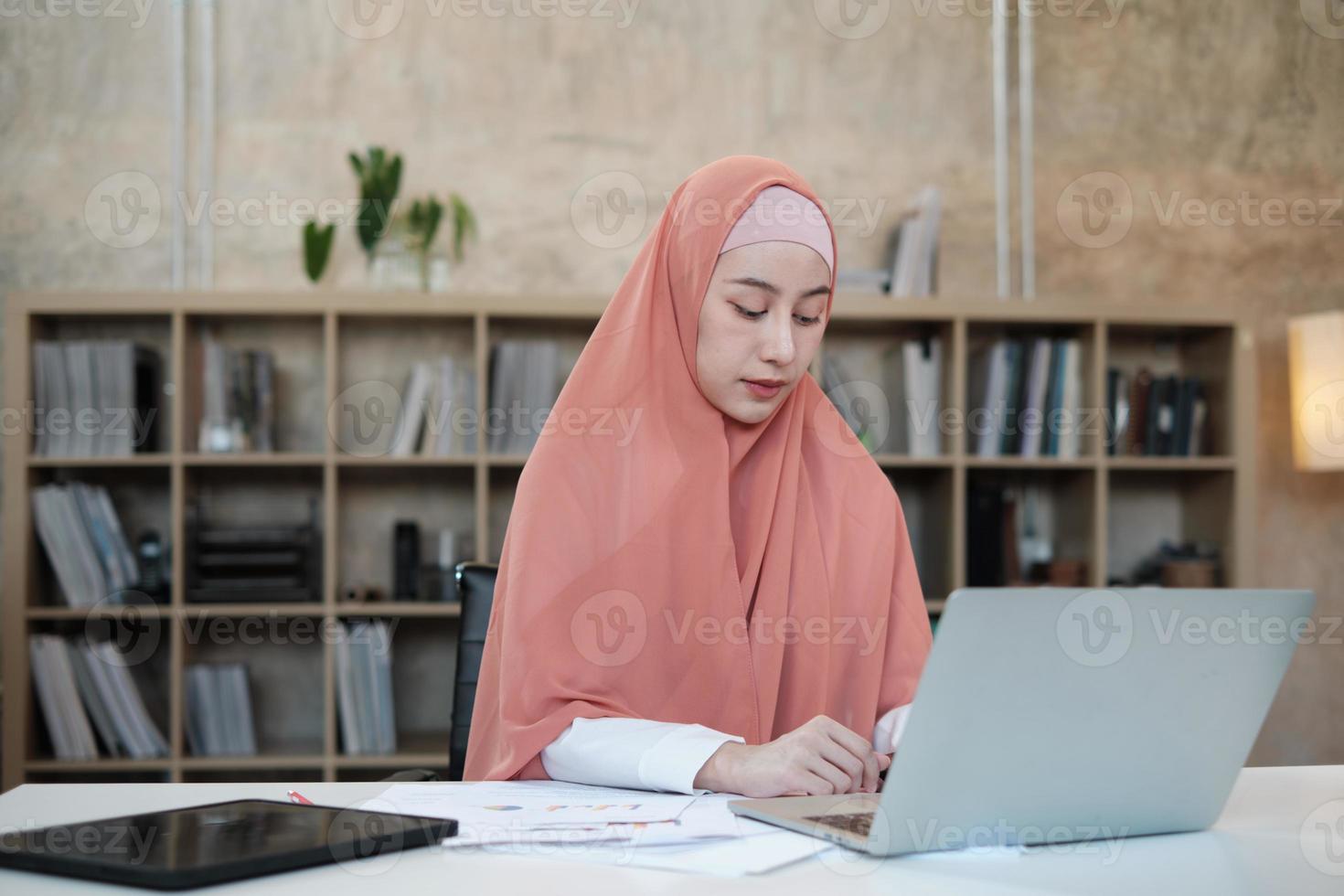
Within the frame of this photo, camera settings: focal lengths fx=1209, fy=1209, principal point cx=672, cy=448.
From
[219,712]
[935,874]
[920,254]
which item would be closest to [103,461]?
[219,712]

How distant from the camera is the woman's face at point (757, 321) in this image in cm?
155

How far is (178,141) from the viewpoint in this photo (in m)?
3.60

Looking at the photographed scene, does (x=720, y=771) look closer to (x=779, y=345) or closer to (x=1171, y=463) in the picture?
(x=779, y=345)

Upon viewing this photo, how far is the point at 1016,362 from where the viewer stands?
11.7ft

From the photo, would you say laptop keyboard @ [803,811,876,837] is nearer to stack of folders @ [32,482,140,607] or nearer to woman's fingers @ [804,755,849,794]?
woman's fingers @ [804,755,849,794]

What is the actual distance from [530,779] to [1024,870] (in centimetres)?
61

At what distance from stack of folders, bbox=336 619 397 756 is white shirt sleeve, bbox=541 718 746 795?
2.14 meters

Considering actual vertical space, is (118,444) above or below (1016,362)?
below

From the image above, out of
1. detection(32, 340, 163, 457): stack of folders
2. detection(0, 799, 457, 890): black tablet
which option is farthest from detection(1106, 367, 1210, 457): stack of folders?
detection(0, 799, 457, 890): black tablet

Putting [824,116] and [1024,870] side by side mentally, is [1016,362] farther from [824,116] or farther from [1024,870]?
A: [1024,870]

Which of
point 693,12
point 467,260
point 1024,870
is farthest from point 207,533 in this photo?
point 1024,870

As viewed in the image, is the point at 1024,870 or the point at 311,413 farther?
the point at 311,413

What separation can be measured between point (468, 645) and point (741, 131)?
2.37 meters

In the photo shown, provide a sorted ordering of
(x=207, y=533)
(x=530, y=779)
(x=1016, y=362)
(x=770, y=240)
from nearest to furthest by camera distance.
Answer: (x=530, y=779) → (x=770, y=240) → (x=207, y=533) → (x=1016, y=362)
